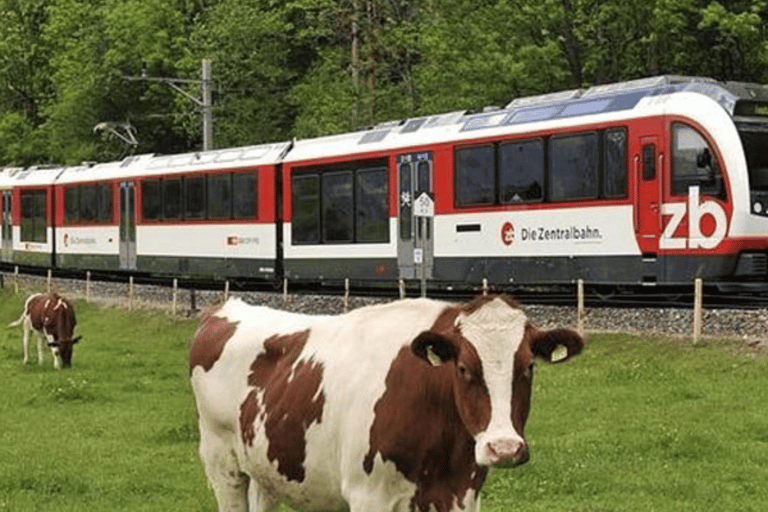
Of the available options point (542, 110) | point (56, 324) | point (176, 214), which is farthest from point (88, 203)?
point (542, 110)

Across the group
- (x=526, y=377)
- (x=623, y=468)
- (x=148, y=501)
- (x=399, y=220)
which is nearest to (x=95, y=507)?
(x=148, y=501)

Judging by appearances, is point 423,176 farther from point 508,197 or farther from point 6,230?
point 6,230

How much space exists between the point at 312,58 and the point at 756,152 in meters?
43.5

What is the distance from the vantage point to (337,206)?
89.2ft

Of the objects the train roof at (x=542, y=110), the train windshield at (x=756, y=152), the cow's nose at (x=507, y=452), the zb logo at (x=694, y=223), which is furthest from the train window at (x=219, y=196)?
the cow's nose at (x=507, y=452)

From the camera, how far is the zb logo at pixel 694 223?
19359 mm

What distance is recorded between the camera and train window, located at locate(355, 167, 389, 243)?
1014 inches

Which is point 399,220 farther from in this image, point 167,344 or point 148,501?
point 148,501

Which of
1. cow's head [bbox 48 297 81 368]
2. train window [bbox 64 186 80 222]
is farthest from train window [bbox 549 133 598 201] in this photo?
train window [bbox 64 186 80 222]

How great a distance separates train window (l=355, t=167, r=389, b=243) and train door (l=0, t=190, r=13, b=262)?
2348 centimetres

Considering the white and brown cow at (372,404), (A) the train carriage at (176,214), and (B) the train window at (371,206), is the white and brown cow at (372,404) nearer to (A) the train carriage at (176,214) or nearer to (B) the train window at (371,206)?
(B) the train window at (371,206)

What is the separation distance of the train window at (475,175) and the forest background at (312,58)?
551 inches

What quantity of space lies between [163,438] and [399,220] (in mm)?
11761

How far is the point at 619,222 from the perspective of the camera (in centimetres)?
2055
